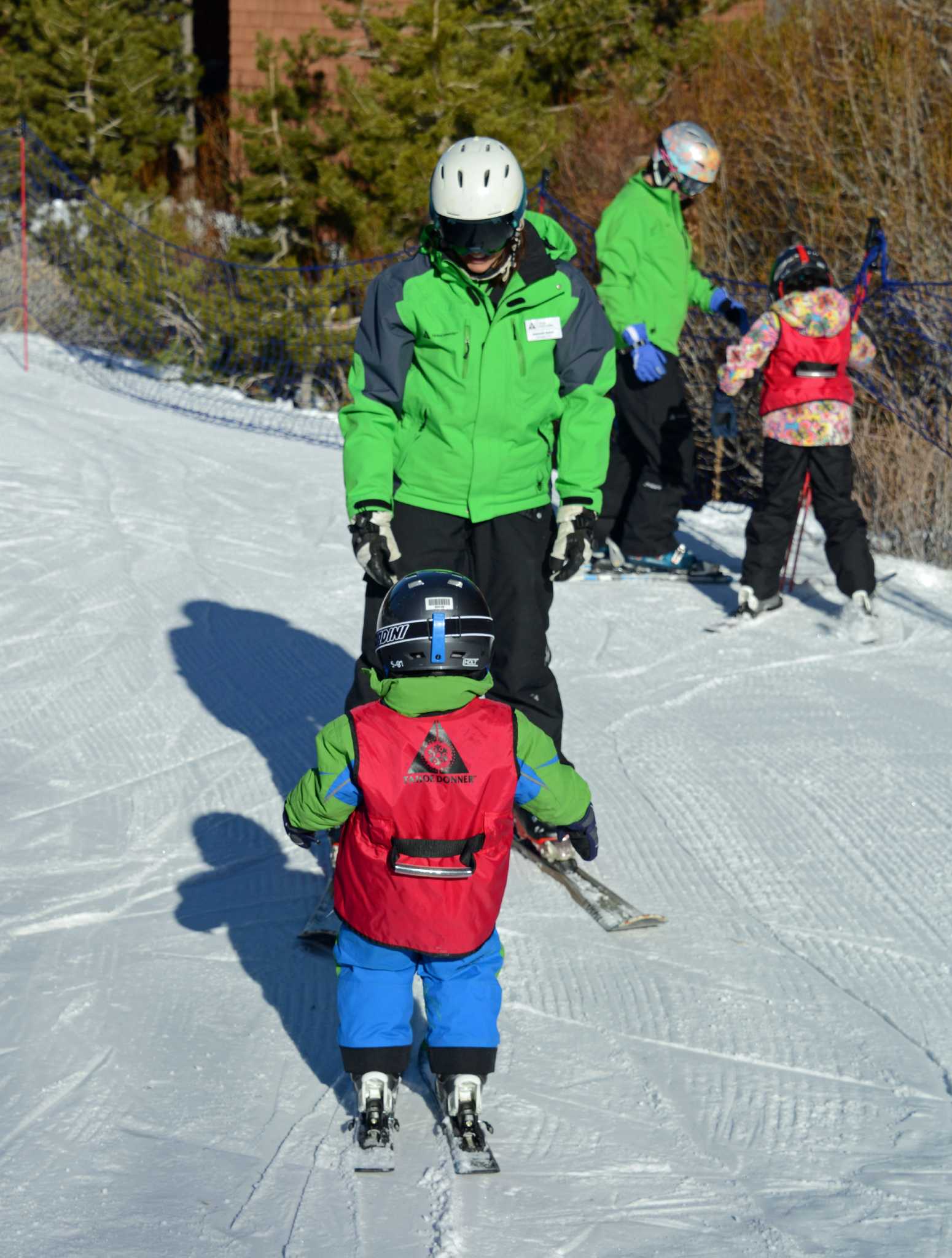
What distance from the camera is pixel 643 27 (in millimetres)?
14688

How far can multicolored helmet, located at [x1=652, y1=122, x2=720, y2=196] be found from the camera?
7137mm

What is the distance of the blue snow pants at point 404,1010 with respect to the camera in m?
2.97

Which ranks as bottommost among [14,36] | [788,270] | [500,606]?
[500,606]

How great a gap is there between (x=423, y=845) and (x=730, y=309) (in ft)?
16.2

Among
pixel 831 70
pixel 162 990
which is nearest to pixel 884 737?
pixel 162 990

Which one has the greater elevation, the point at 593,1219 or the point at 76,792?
the point at 593,1219

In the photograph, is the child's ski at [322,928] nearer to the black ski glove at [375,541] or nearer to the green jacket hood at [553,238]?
the black ski glove at [375,541]

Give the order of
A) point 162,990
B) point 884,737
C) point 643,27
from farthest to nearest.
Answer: point 643,27 → point 884,737 → point 162,990

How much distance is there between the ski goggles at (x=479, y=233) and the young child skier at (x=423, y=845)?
4.05 feet

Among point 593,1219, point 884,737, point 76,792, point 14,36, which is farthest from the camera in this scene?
point 14,36

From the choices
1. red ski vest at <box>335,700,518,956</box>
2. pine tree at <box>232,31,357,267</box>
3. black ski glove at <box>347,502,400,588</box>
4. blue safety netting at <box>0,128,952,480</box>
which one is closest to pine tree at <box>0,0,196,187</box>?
blue safety netting at <box>0,128,952,480</box>

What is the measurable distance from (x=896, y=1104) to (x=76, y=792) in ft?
9.85

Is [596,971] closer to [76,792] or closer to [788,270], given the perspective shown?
[76,792]

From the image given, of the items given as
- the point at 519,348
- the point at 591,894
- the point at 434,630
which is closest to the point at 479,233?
the point at 519,348
